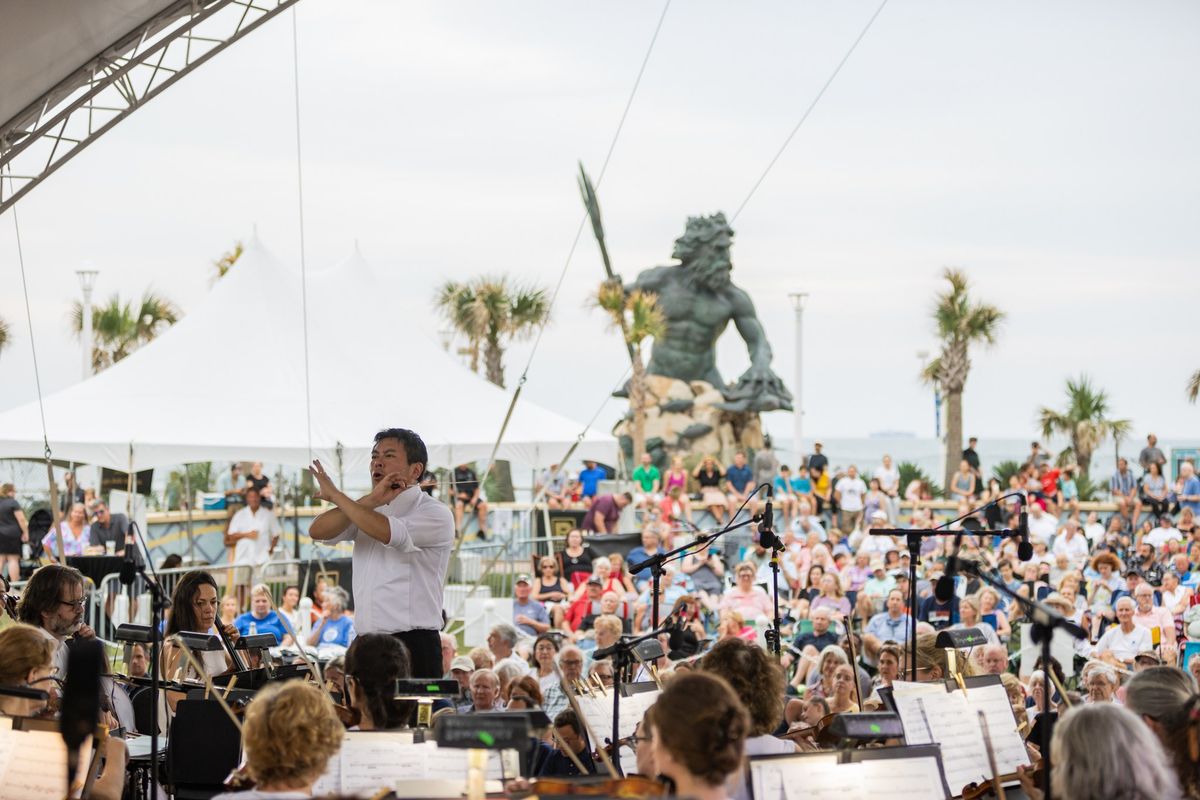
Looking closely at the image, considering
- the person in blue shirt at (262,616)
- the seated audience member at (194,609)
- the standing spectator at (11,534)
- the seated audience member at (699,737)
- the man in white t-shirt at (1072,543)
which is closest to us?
the seated audience member at (699,737)

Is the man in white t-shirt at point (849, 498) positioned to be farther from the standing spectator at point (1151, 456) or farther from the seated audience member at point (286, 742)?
the seated audience member at point (286, 742)

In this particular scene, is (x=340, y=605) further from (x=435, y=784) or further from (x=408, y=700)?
(x=435, y=784)

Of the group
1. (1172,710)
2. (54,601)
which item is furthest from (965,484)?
(1172,710)

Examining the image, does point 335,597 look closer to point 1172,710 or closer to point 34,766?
point 34,766

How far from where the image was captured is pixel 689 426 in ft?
79.9

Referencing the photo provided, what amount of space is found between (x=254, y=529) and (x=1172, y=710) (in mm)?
11497

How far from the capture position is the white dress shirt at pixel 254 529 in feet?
46.8

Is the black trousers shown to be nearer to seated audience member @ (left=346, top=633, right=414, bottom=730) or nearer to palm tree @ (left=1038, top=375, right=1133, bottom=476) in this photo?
seated audience member @ (left=346, top=633, right=414, bottom=730)

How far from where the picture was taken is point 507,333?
2814 cm

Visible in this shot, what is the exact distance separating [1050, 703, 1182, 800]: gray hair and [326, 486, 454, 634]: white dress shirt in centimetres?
276

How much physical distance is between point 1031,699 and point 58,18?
668 centimetres

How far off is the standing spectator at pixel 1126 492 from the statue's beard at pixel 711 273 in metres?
7.45

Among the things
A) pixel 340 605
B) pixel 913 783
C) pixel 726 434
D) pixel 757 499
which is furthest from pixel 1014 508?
pixel 913 783

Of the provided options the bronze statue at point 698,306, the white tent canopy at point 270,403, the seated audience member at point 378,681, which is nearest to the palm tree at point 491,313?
the bronze statue at point 698,306
